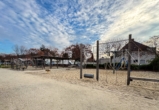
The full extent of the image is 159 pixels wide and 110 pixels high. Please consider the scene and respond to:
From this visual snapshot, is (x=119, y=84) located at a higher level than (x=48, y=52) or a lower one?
lower

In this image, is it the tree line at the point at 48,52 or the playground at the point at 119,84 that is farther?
the tree line at the point at 48,52

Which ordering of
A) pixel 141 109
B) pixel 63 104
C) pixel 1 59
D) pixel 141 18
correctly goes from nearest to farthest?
1. pixel 141 109
2. pixel 63 104
3. pixel 141 18
4. pixel 1 59

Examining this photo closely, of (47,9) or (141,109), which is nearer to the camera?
(141,109)

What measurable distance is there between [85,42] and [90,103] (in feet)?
116

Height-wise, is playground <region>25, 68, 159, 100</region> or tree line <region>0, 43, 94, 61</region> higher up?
tree line <region>0, 43, 94, 61</region>

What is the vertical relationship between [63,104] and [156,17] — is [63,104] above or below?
below

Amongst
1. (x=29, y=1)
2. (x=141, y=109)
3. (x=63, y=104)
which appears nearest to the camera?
(x=141, y=109)

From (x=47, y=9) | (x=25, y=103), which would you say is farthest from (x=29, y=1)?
(x=25, y=103)

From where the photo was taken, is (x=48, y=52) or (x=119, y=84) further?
(x=48, y=52)

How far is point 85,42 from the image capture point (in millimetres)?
38594

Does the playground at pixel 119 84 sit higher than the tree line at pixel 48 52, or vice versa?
the tree line at pixel 48 52

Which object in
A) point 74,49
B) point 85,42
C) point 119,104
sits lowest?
point 119,104

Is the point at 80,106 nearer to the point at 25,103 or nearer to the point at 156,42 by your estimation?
the point at 25,103

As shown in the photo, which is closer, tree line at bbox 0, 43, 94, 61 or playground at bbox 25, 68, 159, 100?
playground at bbox 25, 68, 159, 100
